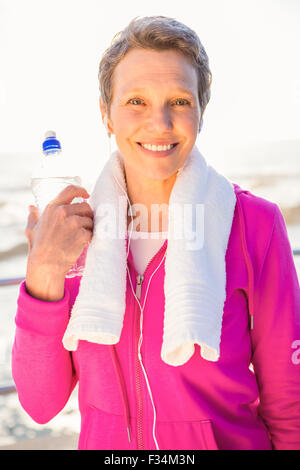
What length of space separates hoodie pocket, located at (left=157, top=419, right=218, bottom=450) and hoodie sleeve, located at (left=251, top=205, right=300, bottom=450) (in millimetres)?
239

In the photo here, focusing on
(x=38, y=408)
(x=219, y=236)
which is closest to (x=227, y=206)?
(x=219, y=236)

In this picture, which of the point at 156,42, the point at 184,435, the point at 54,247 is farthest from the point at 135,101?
the point at 184,435

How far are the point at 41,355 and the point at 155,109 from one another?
798 millimetres

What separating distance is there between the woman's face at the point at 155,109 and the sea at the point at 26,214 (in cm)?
29

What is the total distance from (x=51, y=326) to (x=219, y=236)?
56 centimetres

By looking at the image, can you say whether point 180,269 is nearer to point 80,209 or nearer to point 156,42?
point 80,209

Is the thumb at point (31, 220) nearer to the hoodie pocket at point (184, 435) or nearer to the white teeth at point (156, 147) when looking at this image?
the white teeth at point (156, 147)

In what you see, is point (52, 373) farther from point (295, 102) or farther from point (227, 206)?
point (295, 102)

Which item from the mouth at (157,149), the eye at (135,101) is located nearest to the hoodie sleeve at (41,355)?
the mouth at (157,149)

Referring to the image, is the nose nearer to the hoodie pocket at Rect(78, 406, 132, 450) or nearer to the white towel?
the white towel

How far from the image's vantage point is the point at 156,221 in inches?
59.2

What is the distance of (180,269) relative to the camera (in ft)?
4.24

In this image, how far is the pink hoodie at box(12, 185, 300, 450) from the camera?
127 cm

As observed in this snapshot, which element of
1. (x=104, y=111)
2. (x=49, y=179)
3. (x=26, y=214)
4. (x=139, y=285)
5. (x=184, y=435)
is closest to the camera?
(x=184, y=435)
